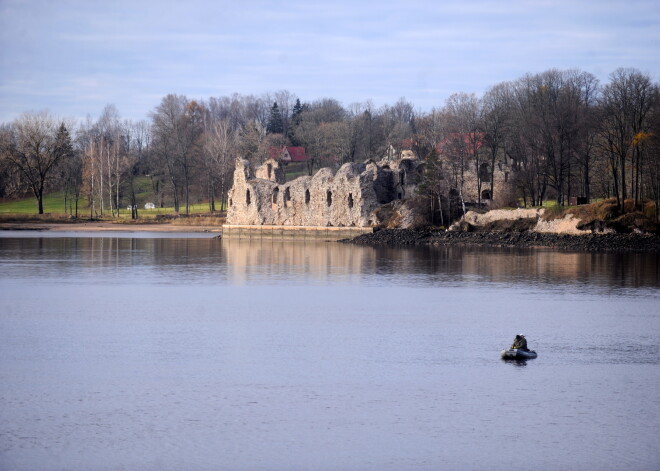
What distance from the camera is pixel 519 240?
50.1 metres

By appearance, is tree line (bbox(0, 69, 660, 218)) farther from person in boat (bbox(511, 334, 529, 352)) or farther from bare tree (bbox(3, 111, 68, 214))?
person in boat (bbox(511, 334, 529, 352))

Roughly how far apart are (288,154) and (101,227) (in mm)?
28962

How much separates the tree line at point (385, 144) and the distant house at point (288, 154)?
1.14 meters

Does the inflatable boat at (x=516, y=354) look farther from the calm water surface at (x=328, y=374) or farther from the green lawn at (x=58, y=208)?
the green lawn at (x=58, y=208)

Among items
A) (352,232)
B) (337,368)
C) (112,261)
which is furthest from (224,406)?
(352,232)

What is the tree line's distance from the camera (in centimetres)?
5353

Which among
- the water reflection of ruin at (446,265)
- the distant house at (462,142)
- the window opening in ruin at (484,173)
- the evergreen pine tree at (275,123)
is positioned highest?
the evergreen pine tree at (275,123)

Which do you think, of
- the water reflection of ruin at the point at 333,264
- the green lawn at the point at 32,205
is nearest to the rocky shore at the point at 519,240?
the water reflection of ruin at the point at 333,264

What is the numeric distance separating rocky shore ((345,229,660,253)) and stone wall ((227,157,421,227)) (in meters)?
3.77

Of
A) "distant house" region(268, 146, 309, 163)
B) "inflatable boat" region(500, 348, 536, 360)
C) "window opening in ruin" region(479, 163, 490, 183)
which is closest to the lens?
"inflatable boat" region(500, 348, 536, 360)

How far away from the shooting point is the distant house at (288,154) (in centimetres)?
9306

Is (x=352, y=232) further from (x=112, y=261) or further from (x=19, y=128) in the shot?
(x=19, y=128)

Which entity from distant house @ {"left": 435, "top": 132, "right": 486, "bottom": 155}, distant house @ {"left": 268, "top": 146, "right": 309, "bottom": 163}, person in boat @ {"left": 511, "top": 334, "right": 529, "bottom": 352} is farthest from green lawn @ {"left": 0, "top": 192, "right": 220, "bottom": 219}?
person in boat @ {"left": 511, "top": 334, "right": 529, "bottom": 352}

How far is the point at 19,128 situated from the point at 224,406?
252 feet
